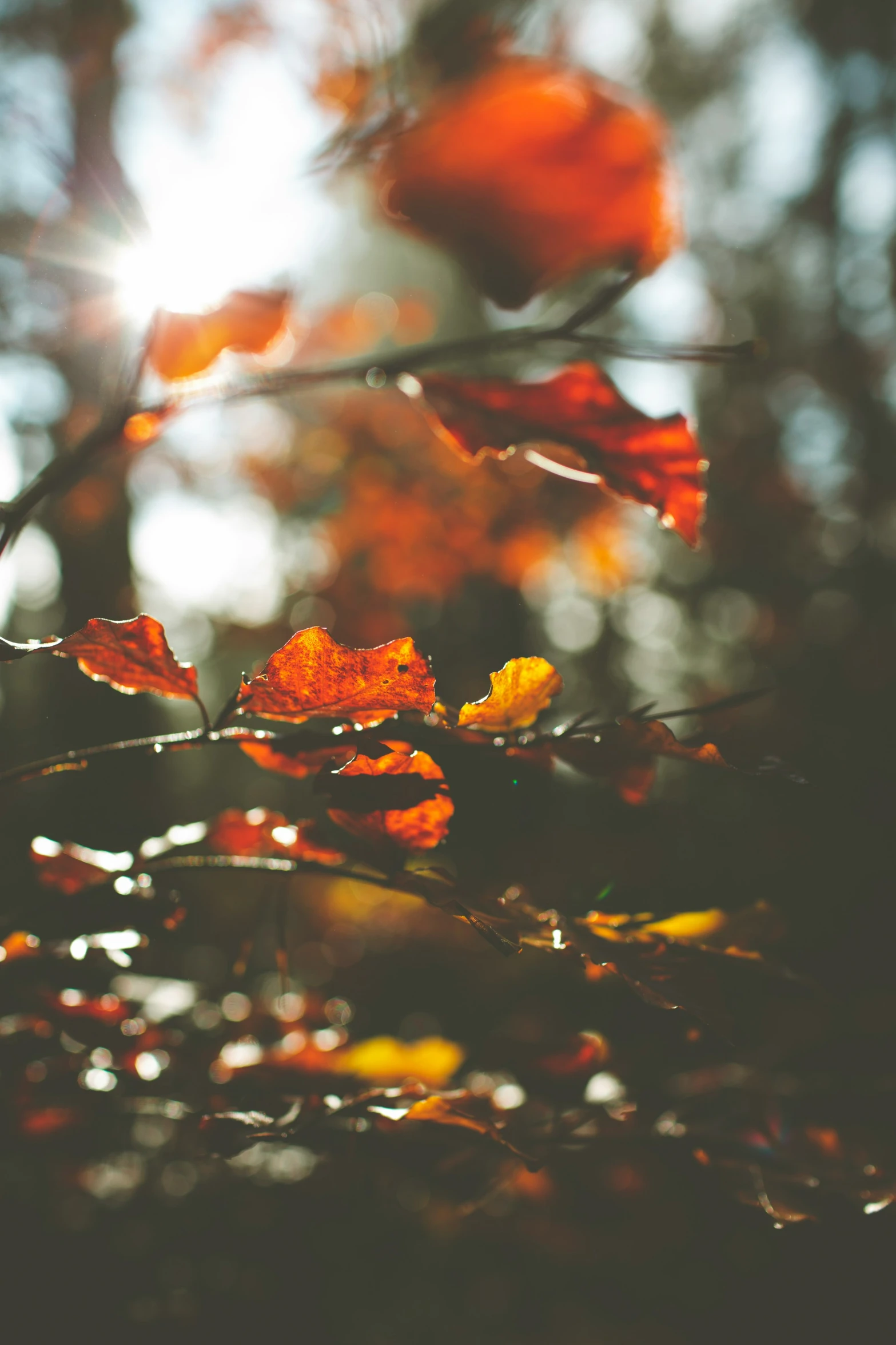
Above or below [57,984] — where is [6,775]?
above

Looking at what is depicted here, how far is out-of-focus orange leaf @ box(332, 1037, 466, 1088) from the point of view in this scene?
67 cm

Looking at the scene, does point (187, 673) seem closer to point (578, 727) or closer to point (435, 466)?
point (578, 727)

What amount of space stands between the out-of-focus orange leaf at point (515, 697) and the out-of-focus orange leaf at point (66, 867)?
311 millimetres

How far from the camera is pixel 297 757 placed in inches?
18.6

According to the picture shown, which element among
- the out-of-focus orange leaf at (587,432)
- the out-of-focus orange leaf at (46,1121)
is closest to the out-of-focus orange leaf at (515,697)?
the out-of-focus orange leaf at (587,432)

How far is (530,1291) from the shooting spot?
1.80m

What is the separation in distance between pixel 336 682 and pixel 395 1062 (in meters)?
0.47

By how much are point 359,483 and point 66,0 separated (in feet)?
5.47

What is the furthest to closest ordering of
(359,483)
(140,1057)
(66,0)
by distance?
(359,483), (66,0), (140,1057)

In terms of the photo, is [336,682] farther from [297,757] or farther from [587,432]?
[587,432]

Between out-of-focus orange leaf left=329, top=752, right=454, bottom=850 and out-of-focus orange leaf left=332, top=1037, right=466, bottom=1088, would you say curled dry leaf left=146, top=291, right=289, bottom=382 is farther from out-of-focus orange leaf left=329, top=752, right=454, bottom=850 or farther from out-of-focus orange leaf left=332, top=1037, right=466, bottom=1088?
out-of-focus orange leaf left=332, top=1037, right=466, bottom=1088

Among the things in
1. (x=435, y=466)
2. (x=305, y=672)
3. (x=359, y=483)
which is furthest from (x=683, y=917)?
(x=435, y=466)

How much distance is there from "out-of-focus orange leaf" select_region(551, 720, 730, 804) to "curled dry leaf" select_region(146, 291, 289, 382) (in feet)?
1.42

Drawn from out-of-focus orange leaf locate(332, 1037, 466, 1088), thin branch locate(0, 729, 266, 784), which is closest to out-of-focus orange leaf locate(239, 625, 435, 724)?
thin branch locate(0, 729, 266, 784)
